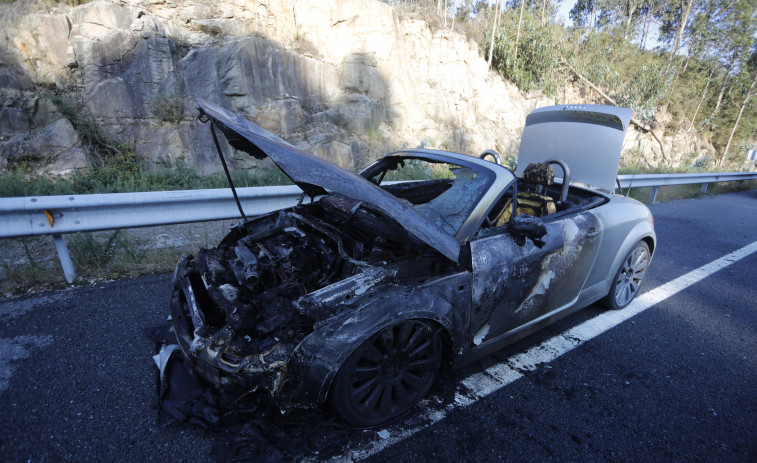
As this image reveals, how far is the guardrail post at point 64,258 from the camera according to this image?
11.3 ft

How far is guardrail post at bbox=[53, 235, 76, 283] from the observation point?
136 inches

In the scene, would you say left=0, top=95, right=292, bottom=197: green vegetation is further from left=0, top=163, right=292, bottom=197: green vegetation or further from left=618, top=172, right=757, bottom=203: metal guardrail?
left=618, top=172, right=757, bottom=203: metal guardrail

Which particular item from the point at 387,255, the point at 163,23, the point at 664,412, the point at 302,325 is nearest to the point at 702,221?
the point at 664,412

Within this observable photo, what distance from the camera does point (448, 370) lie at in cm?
237

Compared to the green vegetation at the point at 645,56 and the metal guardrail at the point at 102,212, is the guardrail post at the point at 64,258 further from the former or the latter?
the green vegetation at the point at 645,56

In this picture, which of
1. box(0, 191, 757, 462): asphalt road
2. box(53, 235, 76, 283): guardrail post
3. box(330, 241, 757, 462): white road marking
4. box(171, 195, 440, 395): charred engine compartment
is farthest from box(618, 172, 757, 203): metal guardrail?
box(53, 235, 76, 283): guardrail post

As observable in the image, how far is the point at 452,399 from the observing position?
2.37 meters

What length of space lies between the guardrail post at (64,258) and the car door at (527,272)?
367 cm

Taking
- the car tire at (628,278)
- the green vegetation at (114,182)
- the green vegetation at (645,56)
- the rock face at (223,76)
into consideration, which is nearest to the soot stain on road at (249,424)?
the car tire at (628,278)

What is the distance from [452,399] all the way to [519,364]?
695mm

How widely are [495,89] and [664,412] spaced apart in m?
16.1

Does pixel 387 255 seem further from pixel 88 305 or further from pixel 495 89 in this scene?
pixel 495 89

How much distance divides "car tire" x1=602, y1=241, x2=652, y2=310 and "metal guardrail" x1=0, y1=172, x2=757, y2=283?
348cm

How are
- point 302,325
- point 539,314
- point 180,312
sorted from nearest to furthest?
point 302,325 → point 180,312 → point 539,314
